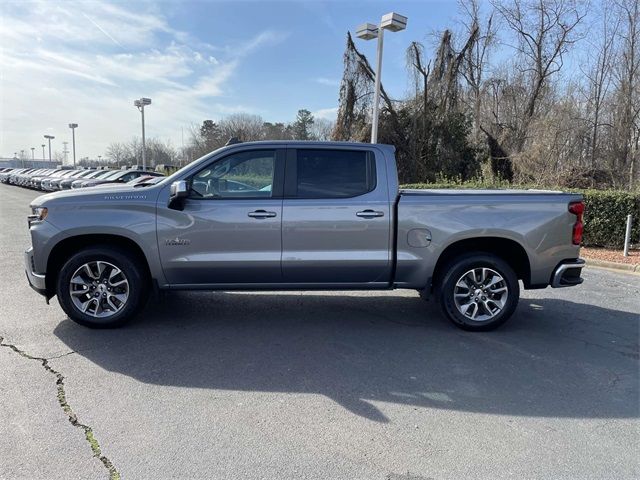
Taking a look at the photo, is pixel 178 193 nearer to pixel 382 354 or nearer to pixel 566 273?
pixel 382 354

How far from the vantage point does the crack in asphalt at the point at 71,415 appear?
274cm

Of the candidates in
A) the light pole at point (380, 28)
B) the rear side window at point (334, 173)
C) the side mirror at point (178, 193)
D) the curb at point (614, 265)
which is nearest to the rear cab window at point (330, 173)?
the rear side window at point (334, 173)

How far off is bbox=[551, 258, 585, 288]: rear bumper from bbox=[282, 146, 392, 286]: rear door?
1.79 meters

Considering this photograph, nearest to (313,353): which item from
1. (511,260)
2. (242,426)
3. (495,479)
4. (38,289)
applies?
(242,426)

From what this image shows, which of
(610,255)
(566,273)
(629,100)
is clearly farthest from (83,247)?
(629,100)

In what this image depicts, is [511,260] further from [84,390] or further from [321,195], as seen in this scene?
[84,390]

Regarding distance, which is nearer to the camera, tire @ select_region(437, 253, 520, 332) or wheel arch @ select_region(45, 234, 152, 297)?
wheel arch @ select_region(45, 234, 152, 297)

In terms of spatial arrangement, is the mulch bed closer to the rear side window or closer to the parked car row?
the rear side window

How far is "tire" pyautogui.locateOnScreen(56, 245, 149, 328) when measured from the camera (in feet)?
15.9

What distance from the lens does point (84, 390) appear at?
12.0 ft

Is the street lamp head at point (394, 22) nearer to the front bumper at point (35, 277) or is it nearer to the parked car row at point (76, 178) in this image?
the parked car row at point (76, 178)

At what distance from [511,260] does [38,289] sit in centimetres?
507

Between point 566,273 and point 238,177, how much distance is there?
11.9 ft

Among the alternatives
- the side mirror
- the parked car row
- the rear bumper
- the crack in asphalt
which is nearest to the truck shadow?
the crack in asphalt
